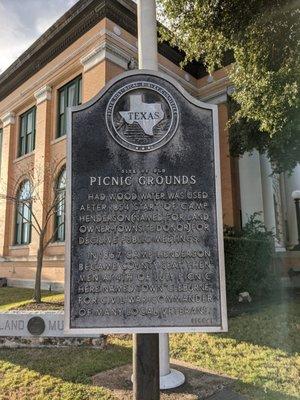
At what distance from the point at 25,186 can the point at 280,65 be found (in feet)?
44.7

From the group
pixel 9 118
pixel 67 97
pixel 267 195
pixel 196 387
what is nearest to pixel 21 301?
pixel 196 387

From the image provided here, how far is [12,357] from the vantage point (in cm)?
638

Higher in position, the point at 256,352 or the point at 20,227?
the point at 20,227

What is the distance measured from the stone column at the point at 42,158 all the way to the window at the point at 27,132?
1144 mm

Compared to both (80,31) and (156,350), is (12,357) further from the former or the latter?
(80,31)

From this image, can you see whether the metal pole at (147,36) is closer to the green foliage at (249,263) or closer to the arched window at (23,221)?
the green foliage at (249,263)

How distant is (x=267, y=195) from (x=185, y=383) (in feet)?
45.1

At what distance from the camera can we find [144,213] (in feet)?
11.7

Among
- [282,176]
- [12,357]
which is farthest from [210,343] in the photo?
[282,176]

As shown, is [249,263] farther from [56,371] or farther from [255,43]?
[56,371]

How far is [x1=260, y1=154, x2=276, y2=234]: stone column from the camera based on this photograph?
57.0 ft

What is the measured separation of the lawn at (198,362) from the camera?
492 cm

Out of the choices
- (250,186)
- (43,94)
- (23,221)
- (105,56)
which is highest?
(43,94)

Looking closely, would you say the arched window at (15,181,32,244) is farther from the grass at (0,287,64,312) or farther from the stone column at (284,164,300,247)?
the stone column at (284,164,300,247)
